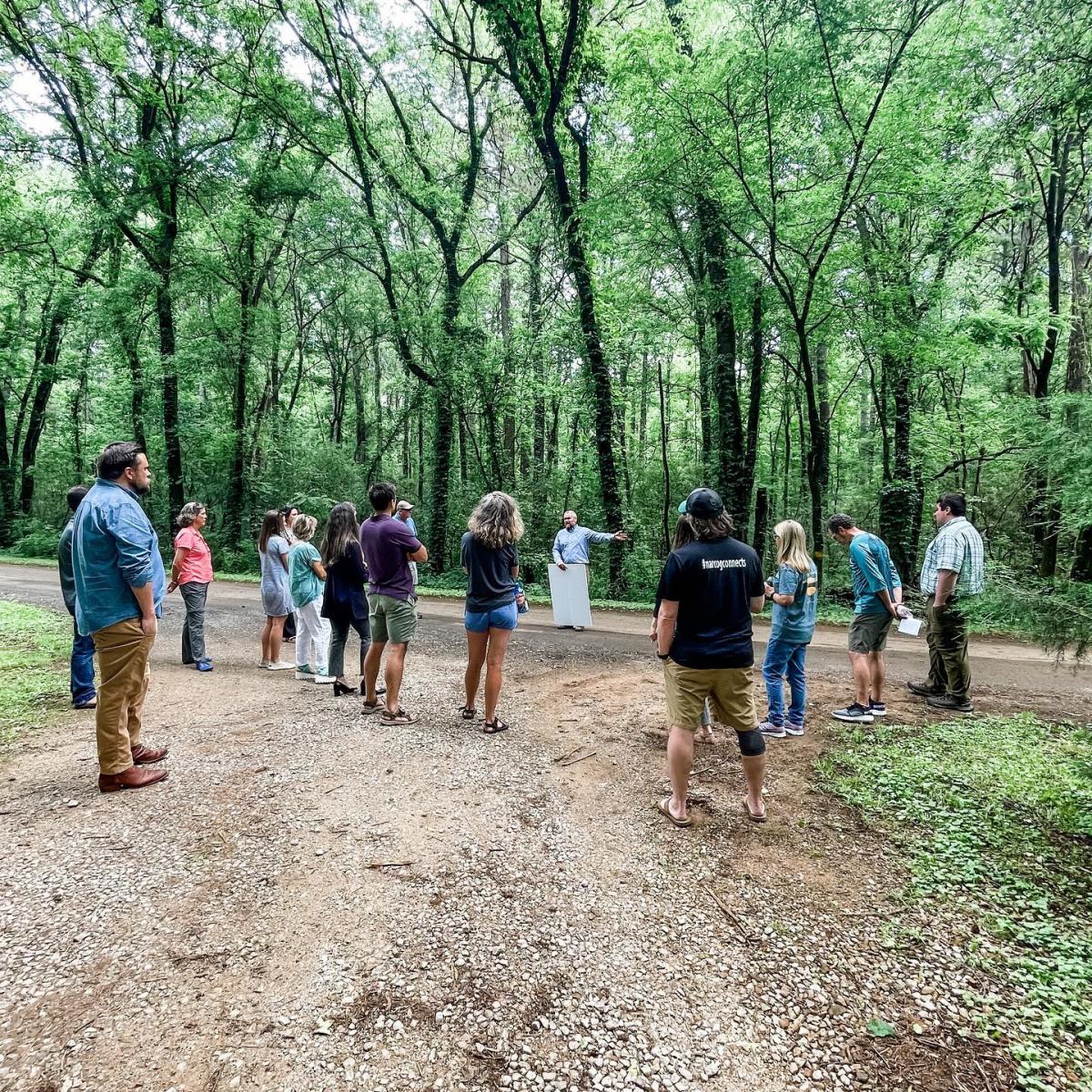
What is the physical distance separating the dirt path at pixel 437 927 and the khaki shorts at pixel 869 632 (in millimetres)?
1133

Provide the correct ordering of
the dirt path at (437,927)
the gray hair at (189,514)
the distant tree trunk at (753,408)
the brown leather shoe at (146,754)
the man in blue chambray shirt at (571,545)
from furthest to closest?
the distant tree trunk at (753,408) → the man in blue chambray shirt at (571,545) → the gray hair at (189,514) → the brown leather shoe at (146,754) → the dirt path at (437,927)

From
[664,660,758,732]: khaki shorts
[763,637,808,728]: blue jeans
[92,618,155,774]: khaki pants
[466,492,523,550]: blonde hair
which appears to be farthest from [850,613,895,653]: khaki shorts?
[92,618,155,774]: khaki pants

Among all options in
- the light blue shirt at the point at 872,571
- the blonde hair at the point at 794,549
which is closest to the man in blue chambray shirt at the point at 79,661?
the blonde hair at the point at 794,549

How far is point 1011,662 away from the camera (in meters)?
8.06

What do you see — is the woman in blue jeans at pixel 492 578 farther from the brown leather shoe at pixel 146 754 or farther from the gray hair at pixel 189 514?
the gray hair at pixel 189 514

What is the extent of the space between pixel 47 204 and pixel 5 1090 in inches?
1140

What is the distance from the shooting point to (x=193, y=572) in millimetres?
7059

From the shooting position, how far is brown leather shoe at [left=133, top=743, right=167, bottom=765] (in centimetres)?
458

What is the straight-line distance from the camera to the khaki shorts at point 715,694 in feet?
12.5

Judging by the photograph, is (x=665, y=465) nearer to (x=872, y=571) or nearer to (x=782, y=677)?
(x=872, y=571)

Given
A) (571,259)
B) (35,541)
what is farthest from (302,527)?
(35,541)

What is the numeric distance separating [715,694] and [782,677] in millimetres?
1859

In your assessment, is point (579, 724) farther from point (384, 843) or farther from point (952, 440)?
point (952, 440)

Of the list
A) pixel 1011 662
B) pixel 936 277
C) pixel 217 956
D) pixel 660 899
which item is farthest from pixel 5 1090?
pixel 936 277
